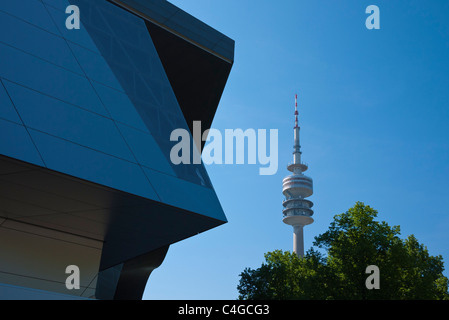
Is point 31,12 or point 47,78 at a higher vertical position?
point 31,12

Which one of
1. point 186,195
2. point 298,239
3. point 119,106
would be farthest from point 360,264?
point 298,239

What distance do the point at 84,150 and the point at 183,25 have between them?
10114 mm

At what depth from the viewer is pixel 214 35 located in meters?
22.3

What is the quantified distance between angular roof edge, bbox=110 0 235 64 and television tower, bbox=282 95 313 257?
309ft

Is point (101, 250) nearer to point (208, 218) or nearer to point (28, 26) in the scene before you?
point (208, 218)

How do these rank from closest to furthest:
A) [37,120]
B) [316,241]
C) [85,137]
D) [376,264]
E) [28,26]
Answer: [37,120], [85,137], [28,26], [376,264], [316,241]

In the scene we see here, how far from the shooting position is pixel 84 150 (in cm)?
1276

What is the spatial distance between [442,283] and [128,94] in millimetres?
28768

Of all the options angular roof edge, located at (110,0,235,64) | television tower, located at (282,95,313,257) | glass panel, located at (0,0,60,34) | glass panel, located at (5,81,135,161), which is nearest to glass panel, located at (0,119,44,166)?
glass panel, located at (5,81,135,161)

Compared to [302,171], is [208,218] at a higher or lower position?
lower

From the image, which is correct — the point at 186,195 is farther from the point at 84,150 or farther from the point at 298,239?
the point at 298,239

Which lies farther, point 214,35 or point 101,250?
point 214,35
